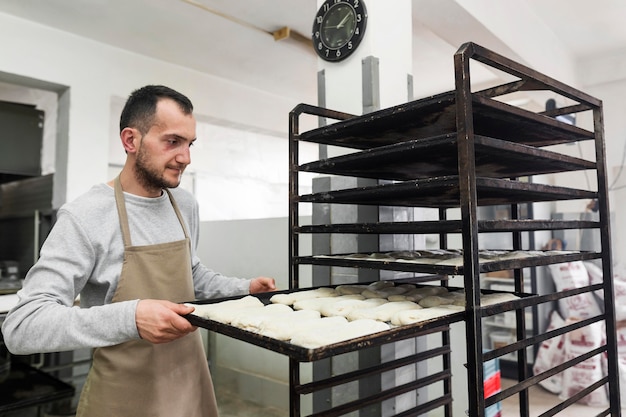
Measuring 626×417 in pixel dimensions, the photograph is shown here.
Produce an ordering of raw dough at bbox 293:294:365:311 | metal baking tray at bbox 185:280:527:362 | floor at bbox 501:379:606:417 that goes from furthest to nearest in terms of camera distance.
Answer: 1. floor at bbox 501:379:606:417
2. raw dough at bbox 293:294:365:311
3. metal baking tray at bbox 185:280:527:362

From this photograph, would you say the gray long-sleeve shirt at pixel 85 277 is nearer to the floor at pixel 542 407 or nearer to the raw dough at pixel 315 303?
the raw dough at pixel 315 303

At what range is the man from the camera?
3.62ft

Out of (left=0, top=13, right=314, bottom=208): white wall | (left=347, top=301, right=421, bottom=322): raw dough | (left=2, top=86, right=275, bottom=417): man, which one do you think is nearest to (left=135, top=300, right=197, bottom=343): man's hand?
(left=2, top=86, right=275, bottom=417): man

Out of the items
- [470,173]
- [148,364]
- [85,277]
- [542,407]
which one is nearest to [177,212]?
[85,277]

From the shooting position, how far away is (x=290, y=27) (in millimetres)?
3340

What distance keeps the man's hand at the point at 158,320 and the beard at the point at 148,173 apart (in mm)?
449

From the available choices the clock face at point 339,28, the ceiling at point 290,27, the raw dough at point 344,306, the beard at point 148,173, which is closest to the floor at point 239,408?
the raw dough at point 344,306

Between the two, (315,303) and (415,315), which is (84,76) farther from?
(415,315)

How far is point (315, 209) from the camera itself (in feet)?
6.68

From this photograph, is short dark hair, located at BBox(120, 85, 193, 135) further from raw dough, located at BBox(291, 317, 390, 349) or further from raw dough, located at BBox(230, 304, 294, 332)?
raw dough, located at BBox(291, 317, 390, 349)

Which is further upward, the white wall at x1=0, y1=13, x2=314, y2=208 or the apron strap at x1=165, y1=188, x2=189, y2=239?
the white wall at x1=0, y1=13, x2=314, y2=208

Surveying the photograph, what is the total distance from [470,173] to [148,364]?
1.10 m

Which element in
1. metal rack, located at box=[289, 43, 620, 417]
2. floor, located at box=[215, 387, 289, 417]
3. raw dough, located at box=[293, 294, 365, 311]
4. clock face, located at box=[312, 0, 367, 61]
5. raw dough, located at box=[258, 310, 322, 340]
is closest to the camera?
raw dough, located at box=[258, 310, 322, 340]

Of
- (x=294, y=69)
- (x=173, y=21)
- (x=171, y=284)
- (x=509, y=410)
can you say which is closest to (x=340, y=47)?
(x=171, y=284)
